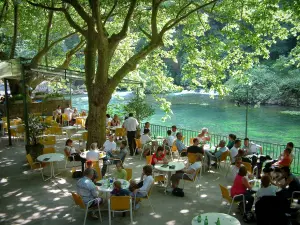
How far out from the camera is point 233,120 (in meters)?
33.6

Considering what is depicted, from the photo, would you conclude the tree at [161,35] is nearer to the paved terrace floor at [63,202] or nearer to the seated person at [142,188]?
the paved terrace floor at [63,202]

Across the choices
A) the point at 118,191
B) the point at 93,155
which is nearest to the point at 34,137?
the point at 93,155

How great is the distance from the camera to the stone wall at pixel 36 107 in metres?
18.0

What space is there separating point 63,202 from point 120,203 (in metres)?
2.08

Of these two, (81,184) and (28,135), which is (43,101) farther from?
(81,184)

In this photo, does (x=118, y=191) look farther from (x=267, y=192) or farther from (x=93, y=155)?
(x=267, y=192)

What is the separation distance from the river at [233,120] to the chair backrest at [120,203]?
17813mm

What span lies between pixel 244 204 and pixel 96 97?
20.4 ft

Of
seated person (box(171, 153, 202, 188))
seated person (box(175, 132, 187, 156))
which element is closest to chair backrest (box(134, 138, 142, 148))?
seated person (box(175, 132, 187, 156))

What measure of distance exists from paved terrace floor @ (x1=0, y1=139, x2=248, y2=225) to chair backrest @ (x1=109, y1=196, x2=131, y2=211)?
1.64ft

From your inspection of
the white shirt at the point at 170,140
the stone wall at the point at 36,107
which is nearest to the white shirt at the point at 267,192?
the white shirt at the point at 170,140

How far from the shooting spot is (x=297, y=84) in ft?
120

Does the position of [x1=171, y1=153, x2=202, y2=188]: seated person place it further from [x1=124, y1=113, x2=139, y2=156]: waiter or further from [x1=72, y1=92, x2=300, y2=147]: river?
[x1=72, y1=92, x2=300, y2=147]: river

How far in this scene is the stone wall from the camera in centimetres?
1795
